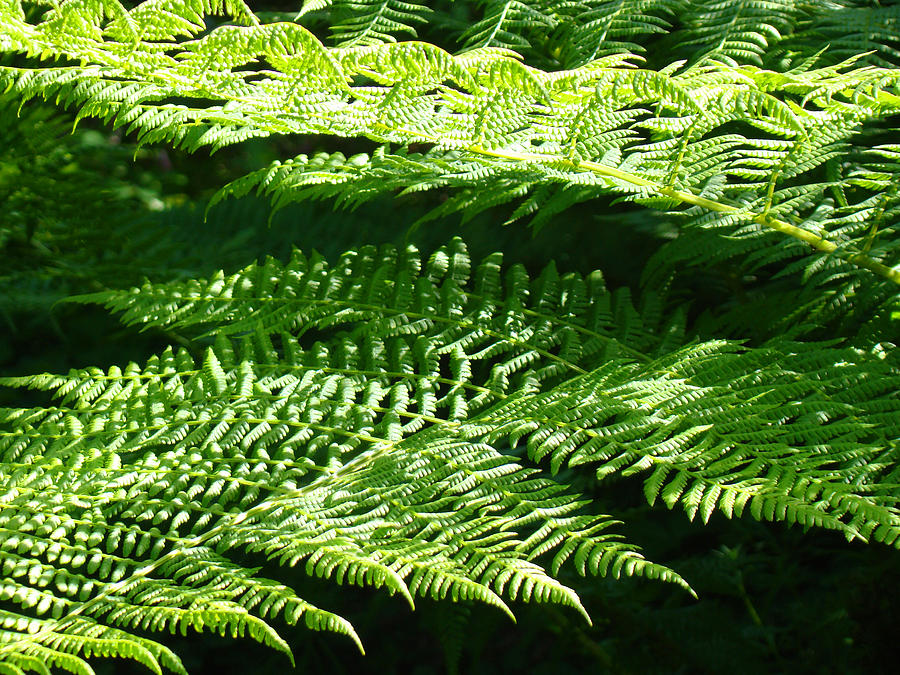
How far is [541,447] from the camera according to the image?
857 millimetres

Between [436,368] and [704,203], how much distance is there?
0.41m

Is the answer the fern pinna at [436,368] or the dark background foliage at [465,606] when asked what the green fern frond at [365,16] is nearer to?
the dark background foliage at [465,606]

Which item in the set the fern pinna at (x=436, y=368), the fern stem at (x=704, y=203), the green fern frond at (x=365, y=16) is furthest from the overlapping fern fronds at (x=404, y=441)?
the green fern frond at (x=365, y=16)

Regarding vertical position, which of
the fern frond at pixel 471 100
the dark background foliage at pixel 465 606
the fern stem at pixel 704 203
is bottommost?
the dark background foliage at pixel 465 606

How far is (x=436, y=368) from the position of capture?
1117 mm

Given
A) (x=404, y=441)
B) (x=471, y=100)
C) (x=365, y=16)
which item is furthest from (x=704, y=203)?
(x=365, y=16)

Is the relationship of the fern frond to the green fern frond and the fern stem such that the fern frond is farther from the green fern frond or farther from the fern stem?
the green fern frond

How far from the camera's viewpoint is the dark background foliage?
4.48 feet

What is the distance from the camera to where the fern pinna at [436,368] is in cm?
78

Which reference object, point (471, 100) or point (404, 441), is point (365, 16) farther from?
point (404, 441)

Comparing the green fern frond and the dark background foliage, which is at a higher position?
the green fern frond

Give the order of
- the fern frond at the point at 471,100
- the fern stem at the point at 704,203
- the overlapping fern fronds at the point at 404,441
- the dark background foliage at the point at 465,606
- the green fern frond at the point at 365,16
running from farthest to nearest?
the green fern frond at the point at 365,16
the dark background foliage at the point at 465,606
the fern stem at the point at 704,203
the fern frond at the point at 471,100
the overlapping fern fronds at the point at 404,441

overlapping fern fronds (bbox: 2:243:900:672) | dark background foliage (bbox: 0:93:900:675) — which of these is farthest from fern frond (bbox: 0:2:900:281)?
dark background foliage (bbox: 0:93:900:675)

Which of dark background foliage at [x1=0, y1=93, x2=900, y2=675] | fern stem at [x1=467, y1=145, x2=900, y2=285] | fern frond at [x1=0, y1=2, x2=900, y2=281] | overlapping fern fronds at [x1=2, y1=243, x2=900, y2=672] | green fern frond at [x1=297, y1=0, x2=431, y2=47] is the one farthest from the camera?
green fern frond at [x1=297, y1=0, x2=431, y2=47]
